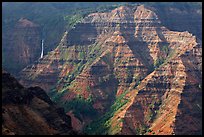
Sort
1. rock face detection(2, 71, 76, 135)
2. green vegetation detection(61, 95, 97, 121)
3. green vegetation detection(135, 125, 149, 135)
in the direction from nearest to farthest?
rock face detection(2, 71, 76, 135) → green vegetation detection(135, 125, 149, 135) → green vegetation detection(61, 95, 97, 121)

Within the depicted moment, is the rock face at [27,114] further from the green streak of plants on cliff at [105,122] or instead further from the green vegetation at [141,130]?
the green vegetation at [141,130]

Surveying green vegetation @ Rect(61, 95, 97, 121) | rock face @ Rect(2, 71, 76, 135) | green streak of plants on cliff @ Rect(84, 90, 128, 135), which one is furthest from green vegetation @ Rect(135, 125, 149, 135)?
rock face @ Rect(2, 71, 76, 135)

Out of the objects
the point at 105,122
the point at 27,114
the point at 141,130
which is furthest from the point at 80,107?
the point at 27,114

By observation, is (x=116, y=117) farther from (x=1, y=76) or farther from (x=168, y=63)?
(x=1, y=76)

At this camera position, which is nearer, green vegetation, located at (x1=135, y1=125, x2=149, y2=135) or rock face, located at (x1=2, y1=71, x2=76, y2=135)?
rock face, located at (x1=2, y1=71, x2=76, y2=135)

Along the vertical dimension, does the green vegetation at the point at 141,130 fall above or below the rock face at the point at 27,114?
below

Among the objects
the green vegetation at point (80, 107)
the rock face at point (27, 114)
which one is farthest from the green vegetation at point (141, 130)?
the rock face at point (27, 114)

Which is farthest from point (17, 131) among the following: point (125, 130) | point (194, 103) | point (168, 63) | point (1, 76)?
point (168, 63)

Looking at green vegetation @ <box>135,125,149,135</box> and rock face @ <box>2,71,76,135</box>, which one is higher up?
rock face @ <box>2,71,76,135</box>

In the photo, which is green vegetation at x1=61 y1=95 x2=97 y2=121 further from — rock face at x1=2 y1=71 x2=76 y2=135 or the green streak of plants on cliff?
rock face at x1=2 y1=71 x2=76 y2=135

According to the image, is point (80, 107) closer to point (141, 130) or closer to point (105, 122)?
point (105, 122)
